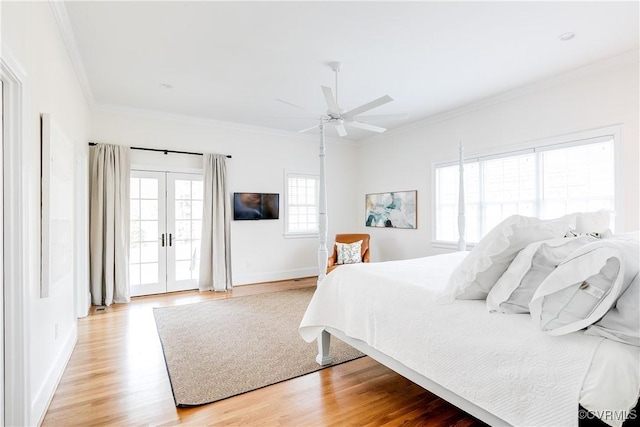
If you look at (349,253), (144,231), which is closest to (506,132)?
(349,253)

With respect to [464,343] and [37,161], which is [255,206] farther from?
[464,343]

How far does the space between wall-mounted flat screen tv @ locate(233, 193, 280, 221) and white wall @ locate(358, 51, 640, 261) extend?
2009 mm

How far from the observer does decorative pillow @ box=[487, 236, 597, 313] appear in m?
1.41

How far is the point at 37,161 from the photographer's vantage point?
6.89ft

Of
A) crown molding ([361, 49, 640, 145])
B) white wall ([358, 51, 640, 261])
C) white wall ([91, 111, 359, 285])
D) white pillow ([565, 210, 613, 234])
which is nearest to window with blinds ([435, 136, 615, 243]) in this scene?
white wall ([358, 51, 640, 261])

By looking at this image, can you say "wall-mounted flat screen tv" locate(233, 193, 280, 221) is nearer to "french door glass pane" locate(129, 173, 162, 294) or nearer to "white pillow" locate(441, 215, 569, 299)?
"french door glass pane" locate(129, 173, 162, 294)

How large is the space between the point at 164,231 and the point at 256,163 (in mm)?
1947

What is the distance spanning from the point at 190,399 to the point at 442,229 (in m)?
4.28

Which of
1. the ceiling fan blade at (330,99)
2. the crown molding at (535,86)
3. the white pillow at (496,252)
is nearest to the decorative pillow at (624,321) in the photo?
the white pillow at (496,252)

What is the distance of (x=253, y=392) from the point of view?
2.30 meters

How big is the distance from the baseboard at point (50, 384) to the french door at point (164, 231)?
78.0 inches

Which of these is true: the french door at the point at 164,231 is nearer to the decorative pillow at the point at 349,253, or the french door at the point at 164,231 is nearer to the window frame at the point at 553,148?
the decorative pillow at the point at 349,253

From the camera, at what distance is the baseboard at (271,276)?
571 cm

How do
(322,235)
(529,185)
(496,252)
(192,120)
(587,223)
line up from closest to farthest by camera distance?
(496,252) → (587,223) → (322,235) → (529,185) → (192,120)
